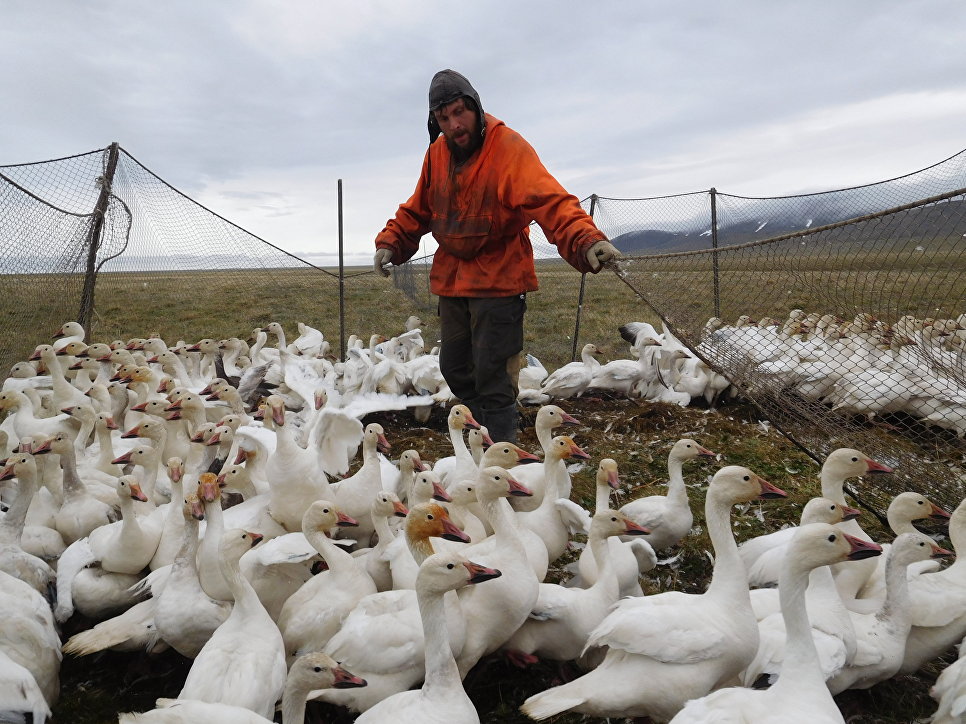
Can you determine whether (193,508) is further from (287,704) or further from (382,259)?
(382,259)

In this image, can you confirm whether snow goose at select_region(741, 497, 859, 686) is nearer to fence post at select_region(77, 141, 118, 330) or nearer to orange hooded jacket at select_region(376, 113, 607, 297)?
orange hooded jacket at select_region(376, 113, 607, 297)

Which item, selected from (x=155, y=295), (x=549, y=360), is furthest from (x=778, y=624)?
(x=155, y=295)

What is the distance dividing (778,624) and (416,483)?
188 centimetres

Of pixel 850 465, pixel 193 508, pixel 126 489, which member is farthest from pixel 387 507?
pixel 850 465

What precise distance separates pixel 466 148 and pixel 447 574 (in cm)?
275

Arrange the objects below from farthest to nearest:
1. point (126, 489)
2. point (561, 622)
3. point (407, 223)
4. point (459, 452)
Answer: point (407, 223) < point (459, 452) < point (126, 489) < point (561, 622)

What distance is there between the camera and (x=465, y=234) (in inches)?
171

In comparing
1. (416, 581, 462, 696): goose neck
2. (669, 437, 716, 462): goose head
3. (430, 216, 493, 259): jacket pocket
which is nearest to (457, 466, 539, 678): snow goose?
Answer: (416, 581, 462, 696): goose neck

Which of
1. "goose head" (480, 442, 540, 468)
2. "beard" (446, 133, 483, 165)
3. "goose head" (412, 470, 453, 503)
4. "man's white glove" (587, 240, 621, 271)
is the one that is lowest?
"goose head" (412, 470, 453, 503)

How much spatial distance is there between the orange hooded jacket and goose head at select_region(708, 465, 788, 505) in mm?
1401

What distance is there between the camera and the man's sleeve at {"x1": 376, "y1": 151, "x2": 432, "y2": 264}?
16.1ft

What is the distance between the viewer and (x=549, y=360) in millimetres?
10359

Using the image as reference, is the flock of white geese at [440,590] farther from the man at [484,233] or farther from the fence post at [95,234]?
the fence post at [95,234]

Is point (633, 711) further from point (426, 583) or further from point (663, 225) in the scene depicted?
point (663, 225)
